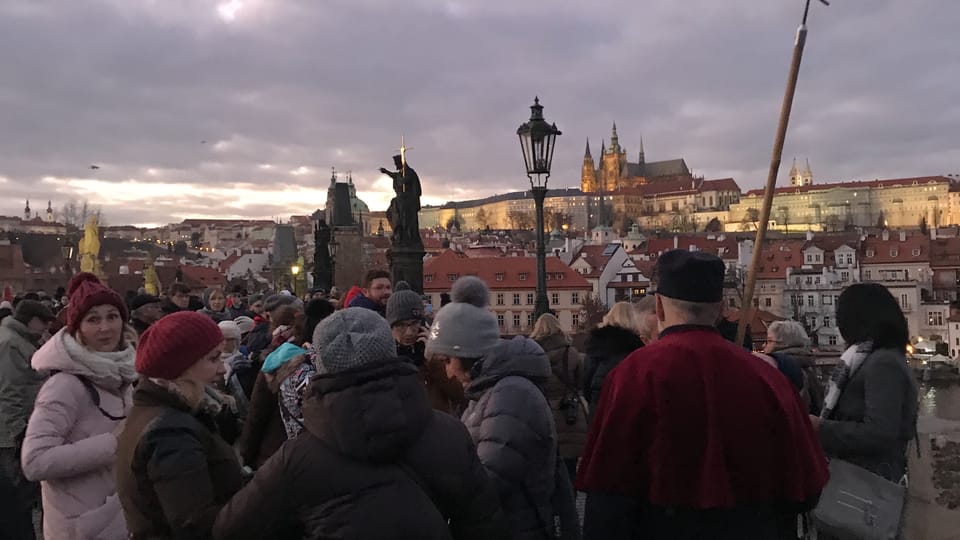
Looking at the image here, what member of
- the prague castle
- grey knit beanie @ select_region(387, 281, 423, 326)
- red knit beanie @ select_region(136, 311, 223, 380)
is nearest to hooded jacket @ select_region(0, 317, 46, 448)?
grey knit beanie @ select_region(387, 281, 423, 326)

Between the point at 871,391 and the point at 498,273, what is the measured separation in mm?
45221

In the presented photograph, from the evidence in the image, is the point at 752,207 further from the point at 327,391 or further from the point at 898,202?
the point at 327,391

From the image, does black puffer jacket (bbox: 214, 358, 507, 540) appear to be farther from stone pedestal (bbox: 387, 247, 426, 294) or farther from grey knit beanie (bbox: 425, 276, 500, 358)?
stone pedestal (bbox: 387, 247, 426, 294)

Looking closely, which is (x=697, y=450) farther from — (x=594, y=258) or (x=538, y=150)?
A: (x=594, y=258)

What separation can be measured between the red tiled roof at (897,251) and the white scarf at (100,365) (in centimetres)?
6509

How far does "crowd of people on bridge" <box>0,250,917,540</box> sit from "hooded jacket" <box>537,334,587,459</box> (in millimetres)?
631

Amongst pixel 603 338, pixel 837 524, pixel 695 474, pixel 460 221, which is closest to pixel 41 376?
pixel 603 338

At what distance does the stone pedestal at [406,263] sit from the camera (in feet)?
33.7

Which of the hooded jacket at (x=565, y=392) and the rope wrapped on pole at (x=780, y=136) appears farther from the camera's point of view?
the hooded jacket at (x=565, y=392)

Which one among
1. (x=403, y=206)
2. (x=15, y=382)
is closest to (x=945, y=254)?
(x=403, y=206)

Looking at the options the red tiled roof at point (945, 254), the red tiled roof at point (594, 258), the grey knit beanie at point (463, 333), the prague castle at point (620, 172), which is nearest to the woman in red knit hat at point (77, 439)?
the grey knit beanie at point (463, 333)

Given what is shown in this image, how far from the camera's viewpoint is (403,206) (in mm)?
10438

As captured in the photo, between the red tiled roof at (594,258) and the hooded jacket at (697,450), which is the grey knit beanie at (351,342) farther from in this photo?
the red tiled roof at (594,258)

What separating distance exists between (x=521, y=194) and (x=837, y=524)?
6051 inches
